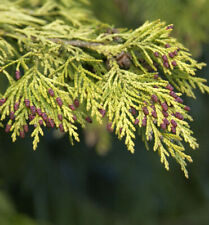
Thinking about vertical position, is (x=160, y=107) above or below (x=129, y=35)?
below

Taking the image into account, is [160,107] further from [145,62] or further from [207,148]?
[207,148]

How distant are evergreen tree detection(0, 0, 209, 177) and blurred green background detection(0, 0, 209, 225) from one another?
1.88 meters

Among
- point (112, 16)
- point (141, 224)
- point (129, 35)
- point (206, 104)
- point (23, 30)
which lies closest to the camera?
point (129, 35)

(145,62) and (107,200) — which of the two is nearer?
(145,62)

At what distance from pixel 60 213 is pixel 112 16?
9.20 feet

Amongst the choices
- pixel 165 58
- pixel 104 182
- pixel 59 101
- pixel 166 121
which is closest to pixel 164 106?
pixel 166 121

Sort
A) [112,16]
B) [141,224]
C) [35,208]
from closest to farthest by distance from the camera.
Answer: [112,16] → [35,208] → [141,224]

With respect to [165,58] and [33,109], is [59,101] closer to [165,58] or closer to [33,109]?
[33,109]

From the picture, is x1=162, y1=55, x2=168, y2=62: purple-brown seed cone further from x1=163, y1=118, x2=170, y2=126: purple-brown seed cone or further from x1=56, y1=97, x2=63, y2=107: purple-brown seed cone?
x1=56, y1=97, x2=63, y2=107: purple-brown seed cone

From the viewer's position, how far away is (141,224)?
18.6ft

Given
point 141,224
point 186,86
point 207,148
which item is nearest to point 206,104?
point 207,148

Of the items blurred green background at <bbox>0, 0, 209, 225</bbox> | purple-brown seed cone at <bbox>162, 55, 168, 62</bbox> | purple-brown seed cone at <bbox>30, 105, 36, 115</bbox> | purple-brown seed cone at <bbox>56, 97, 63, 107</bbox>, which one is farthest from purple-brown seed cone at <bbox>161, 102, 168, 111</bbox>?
blurred green background at <bbox>0, 0, 209, 225</bbox>

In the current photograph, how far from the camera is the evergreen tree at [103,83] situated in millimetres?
1443

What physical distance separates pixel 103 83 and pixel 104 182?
5733 millimetres
